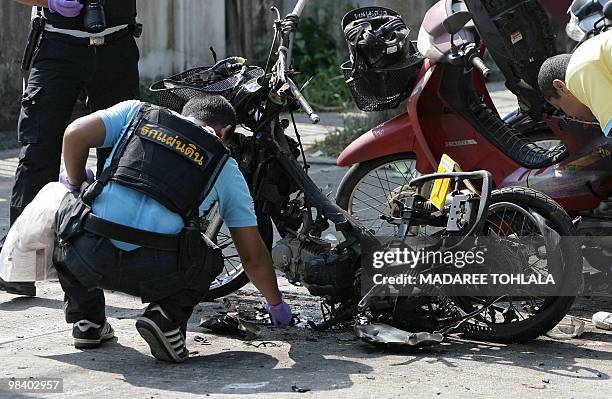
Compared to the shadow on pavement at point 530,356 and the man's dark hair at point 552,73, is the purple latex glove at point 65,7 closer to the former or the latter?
the man's dark hair at point 552,73

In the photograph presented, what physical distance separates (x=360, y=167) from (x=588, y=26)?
4.54 feet

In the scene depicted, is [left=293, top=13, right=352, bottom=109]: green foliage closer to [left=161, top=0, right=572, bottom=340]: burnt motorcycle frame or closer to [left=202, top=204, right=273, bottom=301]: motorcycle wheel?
[left=202, top=204, right=273, bottom=301]: motorcycle wheel

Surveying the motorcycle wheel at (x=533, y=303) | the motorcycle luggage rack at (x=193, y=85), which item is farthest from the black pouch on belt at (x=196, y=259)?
the motorcycle wheel at (x=533, y=303)

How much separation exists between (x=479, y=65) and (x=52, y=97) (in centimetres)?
214

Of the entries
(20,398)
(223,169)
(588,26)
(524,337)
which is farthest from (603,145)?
(20,398)

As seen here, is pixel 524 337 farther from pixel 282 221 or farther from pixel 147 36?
pixel 147 36

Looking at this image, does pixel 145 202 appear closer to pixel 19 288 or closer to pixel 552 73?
pixel 19 288

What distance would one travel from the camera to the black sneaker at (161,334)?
180 inches

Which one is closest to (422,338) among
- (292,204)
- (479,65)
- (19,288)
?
(292,204)

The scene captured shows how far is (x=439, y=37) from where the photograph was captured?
19.6ft

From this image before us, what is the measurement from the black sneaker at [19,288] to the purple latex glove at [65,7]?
1363 mm

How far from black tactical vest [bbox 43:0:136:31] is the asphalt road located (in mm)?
1493

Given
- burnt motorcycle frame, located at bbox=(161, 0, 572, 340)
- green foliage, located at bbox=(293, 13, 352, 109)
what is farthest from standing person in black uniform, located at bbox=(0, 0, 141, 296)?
green foliage, located at bbox=(293, 13, 352, 109)

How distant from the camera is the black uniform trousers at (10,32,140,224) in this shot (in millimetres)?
5879
